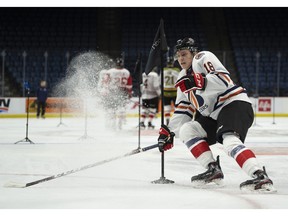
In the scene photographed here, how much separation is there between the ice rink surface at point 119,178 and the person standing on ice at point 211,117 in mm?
142

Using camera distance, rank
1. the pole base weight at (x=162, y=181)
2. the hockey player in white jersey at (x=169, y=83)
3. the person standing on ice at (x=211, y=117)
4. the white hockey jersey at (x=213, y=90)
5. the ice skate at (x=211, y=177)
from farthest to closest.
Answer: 1. the hockey player in white jersey at (x=169, y=83)
2. the pole base weight at (x=162, y=181)
3. the ice skate at (x=211, y=177)
4. the white hockey jersey at (x=213, y=90)
5. the person standing on ice at (x=211, y=117)

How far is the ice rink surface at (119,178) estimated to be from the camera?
3.02 metres

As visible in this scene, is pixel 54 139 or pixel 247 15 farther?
pixel 247 15

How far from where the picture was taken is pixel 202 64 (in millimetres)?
3561

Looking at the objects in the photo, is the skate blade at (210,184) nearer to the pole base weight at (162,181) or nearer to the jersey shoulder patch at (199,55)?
the pole base weight at (162,181)

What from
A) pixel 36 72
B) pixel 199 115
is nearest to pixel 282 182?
pixel 199 115

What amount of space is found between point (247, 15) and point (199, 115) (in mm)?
16404

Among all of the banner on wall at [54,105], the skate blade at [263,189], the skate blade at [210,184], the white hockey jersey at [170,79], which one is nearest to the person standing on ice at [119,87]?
the white hockey jersey at [170,79]

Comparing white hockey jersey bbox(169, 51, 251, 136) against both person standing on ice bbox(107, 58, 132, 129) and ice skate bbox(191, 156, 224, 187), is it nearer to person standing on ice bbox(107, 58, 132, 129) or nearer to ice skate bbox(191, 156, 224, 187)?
ice skate bbox(191, 156, 224, 187)

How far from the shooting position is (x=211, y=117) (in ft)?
12.2

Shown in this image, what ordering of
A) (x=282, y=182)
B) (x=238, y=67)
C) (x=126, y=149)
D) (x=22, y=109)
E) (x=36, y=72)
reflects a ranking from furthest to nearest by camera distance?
(x=238, y=67)
(x=36, y=72)
(x=22, y=109)
(x=126, y=149)
(x=282, y=182)

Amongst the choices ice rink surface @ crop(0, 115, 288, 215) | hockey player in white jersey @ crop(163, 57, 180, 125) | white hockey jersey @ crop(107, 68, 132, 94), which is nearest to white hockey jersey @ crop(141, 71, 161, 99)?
hockey player in white jersey @ crop(163, 57, 180, 125)

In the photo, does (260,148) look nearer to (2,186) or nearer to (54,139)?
(54,139)

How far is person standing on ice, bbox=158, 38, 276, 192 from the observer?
3379 millimetres
